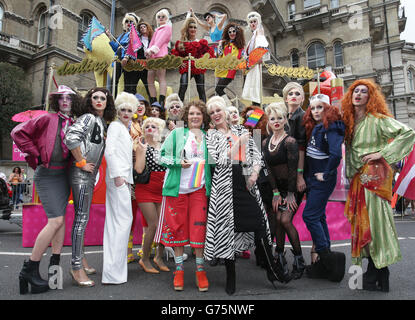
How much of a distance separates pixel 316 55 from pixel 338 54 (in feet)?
5.85

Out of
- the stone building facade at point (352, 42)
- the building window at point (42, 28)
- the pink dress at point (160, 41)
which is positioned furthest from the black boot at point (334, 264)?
the building window at point (42, 28)

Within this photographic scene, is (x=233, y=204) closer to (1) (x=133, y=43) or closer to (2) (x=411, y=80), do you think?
(1) (x=133, y=43)

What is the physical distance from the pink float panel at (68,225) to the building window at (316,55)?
23307 mm

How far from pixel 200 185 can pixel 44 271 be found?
7.88 ft

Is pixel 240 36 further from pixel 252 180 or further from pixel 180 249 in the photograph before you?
pixel 180 249

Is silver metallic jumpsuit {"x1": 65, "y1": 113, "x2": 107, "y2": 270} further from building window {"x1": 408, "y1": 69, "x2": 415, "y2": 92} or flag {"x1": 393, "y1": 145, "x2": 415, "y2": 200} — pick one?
building window {"x1": 408, "y1": 69, "x2": 415, "y2": 92}

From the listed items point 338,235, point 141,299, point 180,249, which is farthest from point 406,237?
point 141,299

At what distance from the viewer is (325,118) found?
3285 millimetres

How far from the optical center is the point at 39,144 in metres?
3.02

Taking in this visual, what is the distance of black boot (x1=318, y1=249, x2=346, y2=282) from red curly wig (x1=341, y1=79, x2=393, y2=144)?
1279mm

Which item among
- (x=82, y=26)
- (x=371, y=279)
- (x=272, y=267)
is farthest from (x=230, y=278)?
(x=82, y=26)

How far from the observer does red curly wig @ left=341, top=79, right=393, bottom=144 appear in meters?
3.08

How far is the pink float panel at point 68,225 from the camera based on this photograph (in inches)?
207

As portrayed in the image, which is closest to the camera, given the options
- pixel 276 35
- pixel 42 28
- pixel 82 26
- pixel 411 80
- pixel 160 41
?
pixel 160 41
